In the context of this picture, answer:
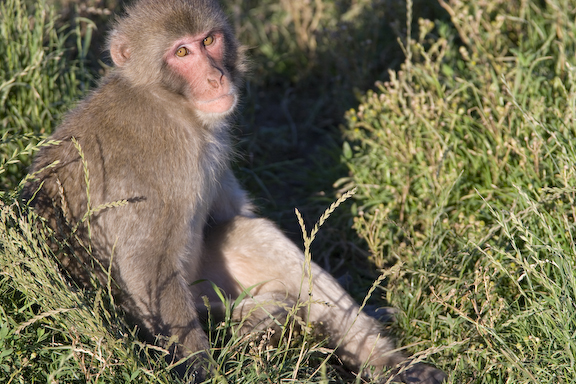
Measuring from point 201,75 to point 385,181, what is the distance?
5.44 ft

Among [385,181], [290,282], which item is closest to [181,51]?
[290,282]

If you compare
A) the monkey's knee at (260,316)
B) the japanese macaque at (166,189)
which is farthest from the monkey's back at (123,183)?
the monkey's knee at (260,316)

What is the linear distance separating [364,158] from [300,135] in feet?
3.27

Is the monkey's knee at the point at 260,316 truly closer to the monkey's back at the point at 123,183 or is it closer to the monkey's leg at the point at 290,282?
the monkey's leg at the point at 290,282

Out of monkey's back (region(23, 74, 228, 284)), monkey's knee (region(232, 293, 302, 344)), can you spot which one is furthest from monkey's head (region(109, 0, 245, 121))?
monkey's knee (region(232, 293, 302, 344))

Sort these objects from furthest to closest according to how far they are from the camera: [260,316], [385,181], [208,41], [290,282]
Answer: [385,181] → [290,282] → [208,41] → [260,316]

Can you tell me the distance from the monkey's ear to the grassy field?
602 mm

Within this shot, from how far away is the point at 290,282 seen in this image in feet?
11.3

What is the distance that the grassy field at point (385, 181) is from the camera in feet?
8.88

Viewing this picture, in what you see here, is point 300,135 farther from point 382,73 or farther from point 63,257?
point 63,257

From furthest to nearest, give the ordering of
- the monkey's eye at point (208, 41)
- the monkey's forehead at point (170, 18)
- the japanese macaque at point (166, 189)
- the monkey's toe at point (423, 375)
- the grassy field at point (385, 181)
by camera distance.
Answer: the monkey's eye at point (208, 41), the monkey's forehead at point (170, 18), the monkey's toe at point (423, 375), the japanese macaque at point (166, 189), the grassy field at point (385, 181)

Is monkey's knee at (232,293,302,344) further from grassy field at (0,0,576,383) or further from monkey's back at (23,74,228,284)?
monkey's back at (23,74,228,284)

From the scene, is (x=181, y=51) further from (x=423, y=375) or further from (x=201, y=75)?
(x=423, y=375)

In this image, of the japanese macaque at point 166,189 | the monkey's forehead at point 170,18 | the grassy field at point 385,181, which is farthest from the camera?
the monkey's forehead at point 170,18
